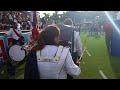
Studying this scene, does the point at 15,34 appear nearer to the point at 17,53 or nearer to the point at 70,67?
the point at 17,53

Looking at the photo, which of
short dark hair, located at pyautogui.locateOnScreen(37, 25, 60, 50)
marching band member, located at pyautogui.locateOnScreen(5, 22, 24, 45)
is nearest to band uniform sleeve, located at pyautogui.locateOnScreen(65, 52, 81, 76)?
short dark hair, located at pyautogui.locateOnScreen(37, 25, 60, 50)

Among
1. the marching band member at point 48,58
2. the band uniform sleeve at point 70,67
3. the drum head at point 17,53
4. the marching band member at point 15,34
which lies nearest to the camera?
the marching band member at point 48,58

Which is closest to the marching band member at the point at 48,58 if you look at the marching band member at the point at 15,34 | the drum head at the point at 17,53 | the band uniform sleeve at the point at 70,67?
the band uniform sleeve at the point at 70,67

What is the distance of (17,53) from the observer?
935cm

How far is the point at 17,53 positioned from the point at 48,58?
6.17m

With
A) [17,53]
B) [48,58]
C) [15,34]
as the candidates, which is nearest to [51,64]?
[48,58]

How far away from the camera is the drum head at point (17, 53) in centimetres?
914

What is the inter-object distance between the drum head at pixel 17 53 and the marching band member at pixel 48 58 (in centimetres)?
587

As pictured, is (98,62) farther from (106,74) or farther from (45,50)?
(45,50)

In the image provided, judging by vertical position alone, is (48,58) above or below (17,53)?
above

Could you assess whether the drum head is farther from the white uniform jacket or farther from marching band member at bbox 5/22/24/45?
the white uniform jacket

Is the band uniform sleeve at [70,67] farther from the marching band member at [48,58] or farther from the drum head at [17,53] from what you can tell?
the drum head at [17,53]

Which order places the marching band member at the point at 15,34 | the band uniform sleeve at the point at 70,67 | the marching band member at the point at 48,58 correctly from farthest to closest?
the marching band member at the point at 15,34 → the band uniform sleeve at the point at 70,67 → the marching band member at the point at 48,58

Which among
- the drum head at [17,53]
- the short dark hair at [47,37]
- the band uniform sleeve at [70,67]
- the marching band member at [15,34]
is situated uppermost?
the short dark hair at [47,37]
